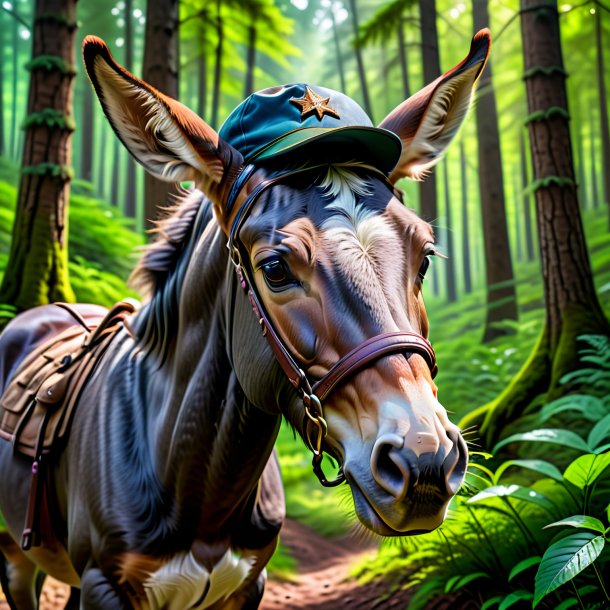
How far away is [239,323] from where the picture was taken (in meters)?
1.80

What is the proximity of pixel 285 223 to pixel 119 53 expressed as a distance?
18.6 meters

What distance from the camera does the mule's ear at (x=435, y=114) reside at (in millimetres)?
1917

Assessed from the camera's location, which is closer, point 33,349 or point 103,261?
point 33,349

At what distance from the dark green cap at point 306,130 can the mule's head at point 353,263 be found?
0.07ft

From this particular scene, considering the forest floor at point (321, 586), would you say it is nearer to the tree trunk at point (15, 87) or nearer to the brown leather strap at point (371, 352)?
the brown leather strap at point (371, 352)

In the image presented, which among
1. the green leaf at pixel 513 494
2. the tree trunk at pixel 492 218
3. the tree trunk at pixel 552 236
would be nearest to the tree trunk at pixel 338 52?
the tree trunk at pixel 492 218

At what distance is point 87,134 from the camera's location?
763 inches

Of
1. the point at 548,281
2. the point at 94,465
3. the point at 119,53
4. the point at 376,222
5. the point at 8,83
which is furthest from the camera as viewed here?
the point at 8,83

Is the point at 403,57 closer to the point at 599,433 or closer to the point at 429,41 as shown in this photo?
the point at 429,41

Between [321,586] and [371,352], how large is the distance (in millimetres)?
4215

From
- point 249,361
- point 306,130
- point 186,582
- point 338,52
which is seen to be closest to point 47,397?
Answer: point 186,582

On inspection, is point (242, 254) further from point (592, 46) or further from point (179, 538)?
point (592, 46)

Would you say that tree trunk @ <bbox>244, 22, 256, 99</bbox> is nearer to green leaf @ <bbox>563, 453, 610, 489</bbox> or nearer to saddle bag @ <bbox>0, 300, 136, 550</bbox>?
saddle bag @ <bbox>0, 300, 136, 550</bbox>

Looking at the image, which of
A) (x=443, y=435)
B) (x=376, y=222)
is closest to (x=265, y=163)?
(x=376, y=222)
